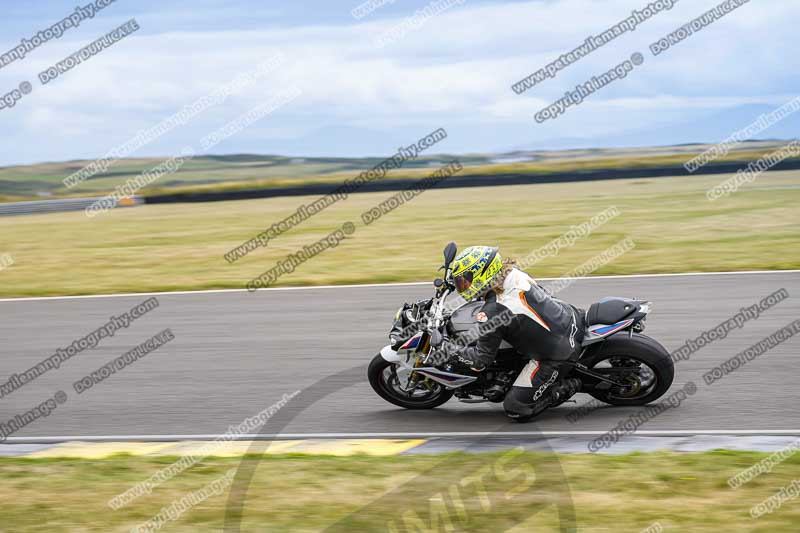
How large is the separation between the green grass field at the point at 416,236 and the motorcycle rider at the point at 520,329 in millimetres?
7535

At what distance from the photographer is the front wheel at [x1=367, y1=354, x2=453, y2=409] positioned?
755 cm

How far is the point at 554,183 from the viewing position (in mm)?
35094

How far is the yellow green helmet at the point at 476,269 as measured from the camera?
6773 mm

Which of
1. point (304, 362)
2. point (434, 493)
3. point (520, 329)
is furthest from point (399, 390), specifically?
point (434, 493)

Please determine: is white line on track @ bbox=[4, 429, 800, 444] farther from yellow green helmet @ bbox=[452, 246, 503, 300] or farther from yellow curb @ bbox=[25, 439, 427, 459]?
yellow green helmet @ bbox=[452, 246, 503, 300]

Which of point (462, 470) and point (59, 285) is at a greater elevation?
point (59, 285)

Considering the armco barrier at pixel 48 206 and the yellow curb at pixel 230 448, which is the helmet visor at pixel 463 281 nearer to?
the yellow curb at pixel 230 448

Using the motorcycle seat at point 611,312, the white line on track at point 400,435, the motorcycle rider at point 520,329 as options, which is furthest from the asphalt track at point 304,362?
the motorcycle seat at point 611,312

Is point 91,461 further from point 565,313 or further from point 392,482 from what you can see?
point 565,313

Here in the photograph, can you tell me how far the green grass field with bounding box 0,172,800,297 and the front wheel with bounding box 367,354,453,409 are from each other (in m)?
6.94

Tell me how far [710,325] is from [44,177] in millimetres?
60497

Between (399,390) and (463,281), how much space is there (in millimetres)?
1345

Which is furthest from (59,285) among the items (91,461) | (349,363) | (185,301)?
(91,461)

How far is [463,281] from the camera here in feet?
22.3
